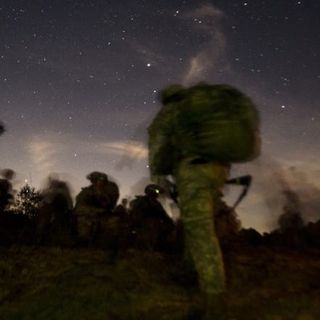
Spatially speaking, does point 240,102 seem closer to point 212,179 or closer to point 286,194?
point 212,179

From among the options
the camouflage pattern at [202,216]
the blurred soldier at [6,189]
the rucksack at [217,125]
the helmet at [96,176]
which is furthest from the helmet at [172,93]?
the blurred soldier at [6,189]

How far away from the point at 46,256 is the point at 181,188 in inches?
101

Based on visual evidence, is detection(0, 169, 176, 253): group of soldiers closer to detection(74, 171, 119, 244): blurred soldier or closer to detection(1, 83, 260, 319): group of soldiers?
detection(74, 171, 119, 244): blurred soldier

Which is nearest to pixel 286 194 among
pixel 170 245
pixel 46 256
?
pixel 170 245

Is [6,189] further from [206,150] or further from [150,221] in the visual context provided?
[206,150]

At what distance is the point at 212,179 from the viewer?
17.4 feet

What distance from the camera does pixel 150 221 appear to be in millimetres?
10375

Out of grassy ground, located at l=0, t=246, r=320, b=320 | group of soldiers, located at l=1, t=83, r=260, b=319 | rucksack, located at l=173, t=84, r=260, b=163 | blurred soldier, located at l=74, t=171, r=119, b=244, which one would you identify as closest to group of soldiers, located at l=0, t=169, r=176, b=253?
blurred soldier, located at l=74, t=171, r=119, b=244

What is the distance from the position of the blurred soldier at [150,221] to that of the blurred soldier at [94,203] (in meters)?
0.56

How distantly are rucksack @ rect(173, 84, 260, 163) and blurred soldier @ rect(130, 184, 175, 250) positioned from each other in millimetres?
4182

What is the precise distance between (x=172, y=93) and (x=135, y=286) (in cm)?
230

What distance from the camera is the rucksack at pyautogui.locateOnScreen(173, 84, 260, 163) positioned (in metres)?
5.14

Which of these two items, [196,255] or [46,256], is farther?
[46,256]

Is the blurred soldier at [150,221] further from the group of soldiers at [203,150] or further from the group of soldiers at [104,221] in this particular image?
the group of soldiers at [203,150]
